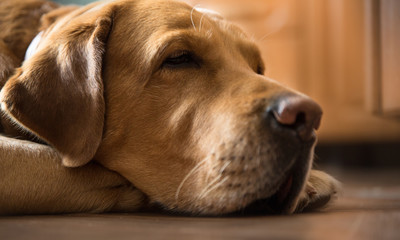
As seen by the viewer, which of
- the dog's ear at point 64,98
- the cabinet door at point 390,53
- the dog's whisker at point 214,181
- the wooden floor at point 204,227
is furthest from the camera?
the cabinet door at point 390,53

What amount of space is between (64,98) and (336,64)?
4.71 meters

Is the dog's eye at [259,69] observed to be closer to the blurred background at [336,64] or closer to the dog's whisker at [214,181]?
the dog's whisker at [214,181]

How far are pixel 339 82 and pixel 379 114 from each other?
577mm

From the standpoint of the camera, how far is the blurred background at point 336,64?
588 cm

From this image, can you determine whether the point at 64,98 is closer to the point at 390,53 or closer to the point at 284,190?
the point at 284,190

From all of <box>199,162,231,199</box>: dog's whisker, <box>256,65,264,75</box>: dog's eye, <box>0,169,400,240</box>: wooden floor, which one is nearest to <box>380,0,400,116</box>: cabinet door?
<box>256,65,264,75</box>: dog's eye

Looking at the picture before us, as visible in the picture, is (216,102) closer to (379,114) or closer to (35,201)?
(35,201)

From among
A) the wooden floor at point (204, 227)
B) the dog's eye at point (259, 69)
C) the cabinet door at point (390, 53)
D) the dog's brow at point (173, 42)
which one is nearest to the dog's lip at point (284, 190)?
the wooden floor at point (204, 227)

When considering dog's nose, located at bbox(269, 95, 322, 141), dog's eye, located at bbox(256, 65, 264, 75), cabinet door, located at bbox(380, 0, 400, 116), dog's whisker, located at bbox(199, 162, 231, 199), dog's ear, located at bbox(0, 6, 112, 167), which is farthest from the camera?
cabinet door, located at bbox(380, 0, 400, 116)

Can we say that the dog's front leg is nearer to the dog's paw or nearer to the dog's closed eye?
the dog's closed eye

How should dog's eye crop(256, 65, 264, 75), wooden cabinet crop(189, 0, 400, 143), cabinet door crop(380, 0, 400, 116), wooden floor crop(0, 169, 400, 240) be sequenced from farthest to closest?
wooden cabinet crop(189, 0, 400, 143) → cabinet door crop(380, 0, 400, 116) → dog's eye crop(256, 65, 264, 75) → wooden floor crop(0, 169, 400, 240)

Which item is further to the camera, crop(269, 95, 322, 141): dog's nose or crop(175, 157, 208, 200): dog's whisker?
crop(175, 157, 208, 200): dog's whisker

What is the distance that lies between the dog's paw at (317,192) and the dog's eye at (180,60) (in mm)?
628

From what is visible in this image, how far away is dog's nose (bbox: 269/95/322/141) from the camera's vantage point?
163cm
